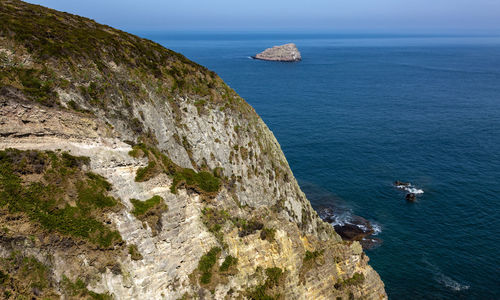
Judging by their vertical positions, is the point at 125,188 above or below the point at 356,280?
above

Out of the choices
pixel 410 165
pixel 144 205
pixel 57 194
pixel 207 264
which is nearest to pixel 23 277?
pixel 57 194

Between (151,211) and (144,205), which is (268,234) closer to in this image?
(151,211)

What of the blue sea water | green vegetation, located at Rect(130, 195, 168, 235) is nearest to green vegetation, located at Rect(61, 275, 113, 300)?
green vegetation, located at Rect(130, 195, 168, 235)

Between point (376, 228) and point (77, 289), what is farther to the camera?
point (376, 228)

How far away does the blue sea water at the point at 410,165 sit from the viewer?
5100 cm

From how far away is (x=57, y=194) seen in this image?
65.9 ft

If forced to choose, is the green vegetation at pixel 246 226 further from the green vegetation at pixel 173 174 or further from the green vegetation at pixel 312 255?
the green vegetation at pixel 312 255

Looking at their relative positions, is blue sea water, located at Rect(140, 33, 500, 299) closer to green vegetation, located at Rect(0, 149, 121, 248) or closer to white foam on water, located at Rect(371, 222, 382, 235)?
white foam on water, located at Rect(371, 222, 382, 235)

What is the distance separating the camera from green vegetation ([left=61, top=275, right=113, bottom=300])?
762 inches

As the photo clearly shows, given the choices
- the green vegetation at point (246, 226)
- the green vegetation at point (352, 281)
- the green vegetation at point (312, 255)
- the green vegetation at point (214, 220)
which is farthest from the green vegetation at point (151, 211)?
the green vegetation at point (352, 281)

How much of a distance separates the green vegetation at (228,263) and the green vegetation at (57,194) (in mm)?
8061

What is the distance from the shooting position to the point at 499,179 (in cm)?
7325

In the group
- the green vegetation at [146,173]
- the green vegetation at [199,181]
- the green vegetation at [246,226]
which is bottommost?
the green vegetation at [246,226]

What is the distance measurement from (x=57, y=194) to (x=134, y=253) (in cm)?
610
